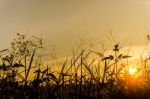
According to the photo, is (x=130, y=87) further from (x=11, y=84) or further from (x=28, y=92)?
(x=11, y=84)

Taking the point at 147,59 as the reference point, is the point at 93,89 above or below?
below

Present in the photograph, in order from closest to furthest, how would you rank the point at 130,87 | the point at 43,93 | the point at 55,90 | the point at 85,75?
the point at 130,87
the point at 55,90
the point at 43,93
the point at 85,75

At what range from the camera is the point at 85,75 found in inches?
217

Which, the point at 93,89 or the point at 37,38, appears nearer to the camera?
the point at 93,89

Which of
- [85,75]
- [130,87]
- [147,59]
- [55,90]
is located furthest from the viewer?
[147,59]

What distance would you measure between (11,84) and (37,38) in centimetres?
245

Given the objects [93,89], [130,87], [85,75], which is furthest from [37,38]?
[130,87]

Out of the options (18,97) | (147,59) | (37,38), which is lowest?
(18,97)

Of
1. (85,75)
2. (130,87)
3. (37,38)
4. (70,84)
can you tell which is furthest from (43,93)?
(37,38)

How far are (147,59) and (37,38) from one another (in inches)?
95.4

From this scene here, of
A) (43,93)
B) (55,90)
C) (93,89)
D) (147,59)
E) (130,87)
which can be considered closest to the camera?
(130,87)

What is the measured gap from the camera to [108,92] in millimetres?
4766

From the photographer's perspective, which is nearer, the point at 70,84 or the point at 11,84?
the point at 11,84

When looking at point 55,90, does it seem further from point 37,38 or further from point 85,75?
point 37,38
